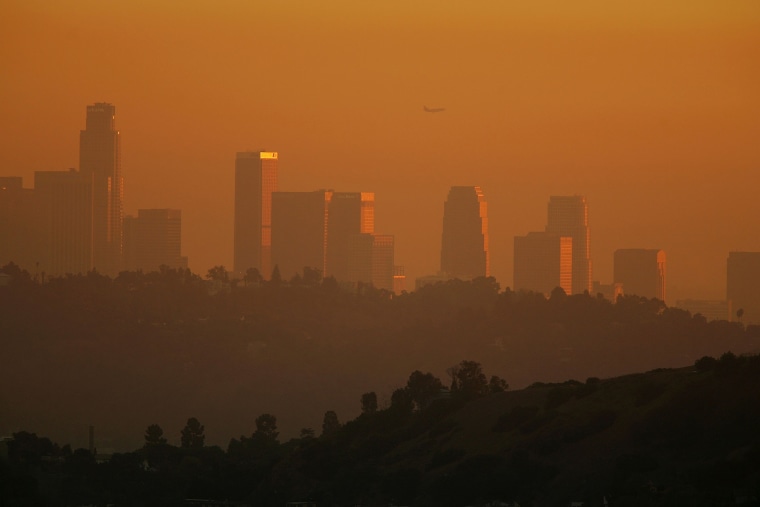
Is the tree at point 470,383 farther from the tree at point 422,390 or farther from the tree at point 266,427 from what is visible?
the tree at point 266,427

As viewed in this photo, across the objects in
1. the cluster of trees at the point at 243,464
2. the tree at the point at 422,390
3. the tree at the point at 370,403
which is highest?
the tree at the point at 422,390

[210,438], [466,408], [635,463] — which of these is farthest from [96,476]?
[210,438]

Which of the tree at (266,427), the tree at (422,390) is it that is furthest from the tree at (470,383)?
the tree at (266,427)

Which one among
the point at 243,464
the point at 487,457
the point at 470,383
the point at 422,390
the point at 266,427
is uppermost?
the point at 470,383

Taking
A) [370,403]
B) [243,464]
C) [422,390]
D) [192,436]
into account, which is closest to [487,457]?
[243,464]

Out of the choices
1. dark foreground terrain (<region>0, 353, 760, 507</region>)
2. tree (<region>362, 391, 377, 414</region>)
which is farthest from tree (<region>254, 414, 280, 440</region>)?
dark foreground terrain (<region>0, 353, 760, 507</region>)

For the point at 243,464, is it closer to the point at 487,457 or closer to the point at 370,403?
the point at 370,403

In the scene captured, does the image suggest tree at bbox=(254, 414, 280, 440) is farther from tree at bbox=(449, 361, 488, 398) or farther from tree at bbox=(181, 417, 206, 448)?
tree at bbox=(449, 361, 488, 398)

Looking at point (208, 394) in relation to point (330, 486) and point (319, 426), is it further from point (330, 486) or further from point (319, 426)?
point (330, 486)
